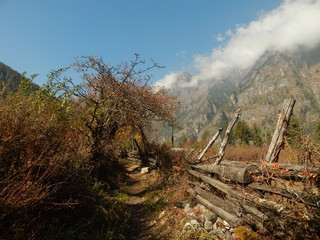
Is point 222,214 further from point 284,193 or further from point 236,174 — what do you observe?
point 284,193

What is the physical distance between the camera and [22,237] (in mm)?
3139

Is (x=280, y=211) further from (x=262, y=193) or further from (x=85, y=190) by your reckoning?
(x=85, y=190)

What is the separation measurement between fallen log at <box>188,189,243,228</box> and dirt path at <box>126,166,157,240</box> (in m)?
1.76

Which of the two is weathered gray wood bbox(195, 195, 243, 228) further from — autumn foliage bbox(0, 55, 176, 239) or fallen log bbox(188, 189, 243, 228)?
autumn foliage bbox(0, 55, 176, 239)

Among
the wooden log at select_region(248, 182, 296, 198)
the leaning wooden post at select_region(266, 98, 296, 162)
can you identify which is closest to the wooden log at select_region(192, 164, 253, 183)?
the wooden log at select_region(248, 182, 296, 198)

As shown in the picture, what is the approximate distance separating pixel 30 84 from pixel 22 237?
23.3ft

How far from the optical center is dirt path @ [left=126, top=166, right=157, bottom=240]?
5250mm

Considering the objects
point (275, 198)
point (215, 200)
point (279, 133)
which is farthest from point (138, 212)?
point (279, 133)

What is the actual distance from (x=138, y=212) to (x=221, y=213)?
10.7 ft

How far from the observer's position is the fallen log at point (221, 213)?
4.27 metres

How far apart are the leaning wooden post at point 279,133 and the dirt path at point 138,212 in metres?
3.91

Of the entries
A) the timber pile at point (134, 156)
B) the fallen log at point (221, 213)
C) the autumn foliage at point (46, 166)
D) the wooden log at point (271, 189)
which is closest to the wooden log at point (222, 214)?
the fallen log at point (221, 213)

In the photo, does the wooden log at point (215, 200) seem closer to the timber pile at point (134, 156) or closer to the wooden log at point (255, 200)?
the wooden log at point (255, 200)

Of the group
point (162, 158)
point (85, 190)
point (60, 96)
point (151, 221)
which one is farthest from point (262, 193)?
point (60, 96)
